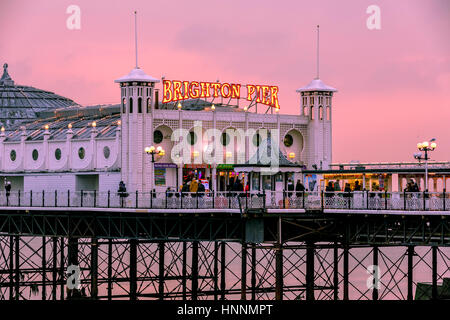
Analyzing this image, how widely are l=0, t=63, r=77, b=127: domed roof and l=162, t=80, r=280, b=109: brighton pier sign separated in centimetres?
3272

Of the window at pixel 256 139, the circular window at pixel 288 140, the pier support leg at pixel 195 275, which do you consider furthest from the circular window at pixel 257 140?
the pier support leg at pixel 195 275

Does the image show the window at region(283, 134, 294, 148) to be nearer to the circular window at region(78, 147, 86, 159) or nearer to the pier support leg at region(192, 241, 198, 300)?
the pier support leg at region(192, 241, 198, 300)

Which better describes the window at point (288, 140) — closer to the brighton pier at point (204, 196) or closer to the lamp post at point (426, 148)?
the brighton pier at point (204, 196)

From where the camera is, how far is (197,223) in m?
75.9

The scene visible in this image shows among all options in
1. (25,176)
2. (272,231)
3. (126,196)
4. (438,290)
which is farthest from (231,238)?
(25,176)

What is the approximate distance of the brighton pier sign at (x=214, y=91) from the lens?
302 feet

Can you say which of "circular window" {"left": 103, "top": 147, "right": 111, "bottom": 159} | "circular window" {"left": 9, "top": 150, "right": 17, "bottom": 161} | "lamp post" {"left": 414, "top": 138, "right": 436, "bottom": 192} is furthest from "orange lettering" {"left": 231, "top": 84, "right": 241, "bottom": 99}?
"lamp post" {"left": 414, "top": 138, "right": 436, "bottom": 192}

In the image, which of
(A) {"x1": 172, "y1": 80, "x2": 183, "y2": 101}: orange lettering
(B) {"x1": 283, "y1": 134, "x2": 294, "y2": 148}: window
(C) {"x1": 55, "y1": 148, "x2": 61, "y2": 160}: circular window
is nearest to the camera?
(A) {"x1": 172, "y1": 80, "x2": 183, "y2": 101}: orange lettering

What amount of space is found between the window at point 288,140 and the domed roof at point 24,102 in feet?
117

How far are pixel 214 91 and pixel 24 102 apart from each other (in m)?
39.3

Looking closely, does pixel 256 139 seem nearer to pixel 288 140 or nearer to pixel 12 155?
pixel 288 140

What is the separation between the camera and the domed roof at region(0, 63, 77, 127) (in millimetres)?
125625

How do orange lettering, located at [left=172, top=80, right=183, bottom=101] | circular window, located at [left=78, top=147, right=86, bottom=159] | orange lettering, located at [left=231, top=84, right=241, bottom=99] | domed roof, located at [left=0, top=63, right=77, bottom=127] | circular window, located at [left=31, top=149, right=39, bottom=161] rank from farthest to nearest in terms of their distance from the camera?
1. domed roof, located at [left=0, top=63, right=77, bottom=127]
2. circular window, located at [left=31, top=149, right=39, bottom=161]
3. orange lettering, located at [left=231, top=84, right=241, bottom=99]
4. circular window, located at [left=78, top=147, right=86, bottom=159]
5. orange lettering, located at [left=172, top=80, right=183, bottom=101]
